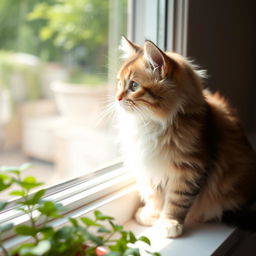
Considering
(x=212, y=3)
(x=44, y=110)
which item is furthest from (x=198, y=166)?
(x=44, y=110)

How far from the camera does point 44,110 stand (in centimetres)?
328

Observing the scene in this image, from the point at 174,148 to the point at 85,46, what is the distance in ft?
7.02

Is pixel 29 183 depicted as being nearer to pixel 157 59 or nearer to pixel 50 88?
pixel 157 59

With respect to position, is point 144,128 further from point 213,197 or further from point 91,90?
point 91,90

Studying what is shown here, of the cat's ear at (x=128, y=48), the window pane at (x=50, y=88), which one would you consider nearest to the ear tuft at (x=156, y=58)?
the cat's ear at (x=128, y=48)

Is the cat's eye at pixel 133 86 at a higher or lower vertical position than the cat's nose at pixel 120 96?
higher

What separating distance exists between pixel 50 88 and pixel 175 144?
248 centimetres

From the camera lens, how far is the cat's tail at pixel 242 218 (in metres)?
1.09

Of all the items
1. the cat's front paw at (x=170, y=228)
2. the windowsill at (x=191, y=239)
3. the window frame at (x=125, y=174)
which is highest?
the window frame at (x=125, y=174)

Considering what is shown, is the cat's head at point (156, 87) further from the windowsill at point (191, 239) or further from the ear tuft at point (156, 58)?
the windowsill at point (191, 239)

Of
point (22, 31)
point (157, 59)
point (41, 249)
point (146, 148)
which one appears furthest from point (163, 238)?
point (22, 31)

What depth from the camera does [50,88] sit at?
10.7 ft

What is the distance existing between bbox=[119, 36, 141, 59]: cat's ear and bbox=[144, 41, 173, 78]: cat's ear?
108mm

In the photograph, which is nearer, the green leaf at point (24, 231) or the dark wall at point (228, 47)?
the green leaf at point (24, 231)
